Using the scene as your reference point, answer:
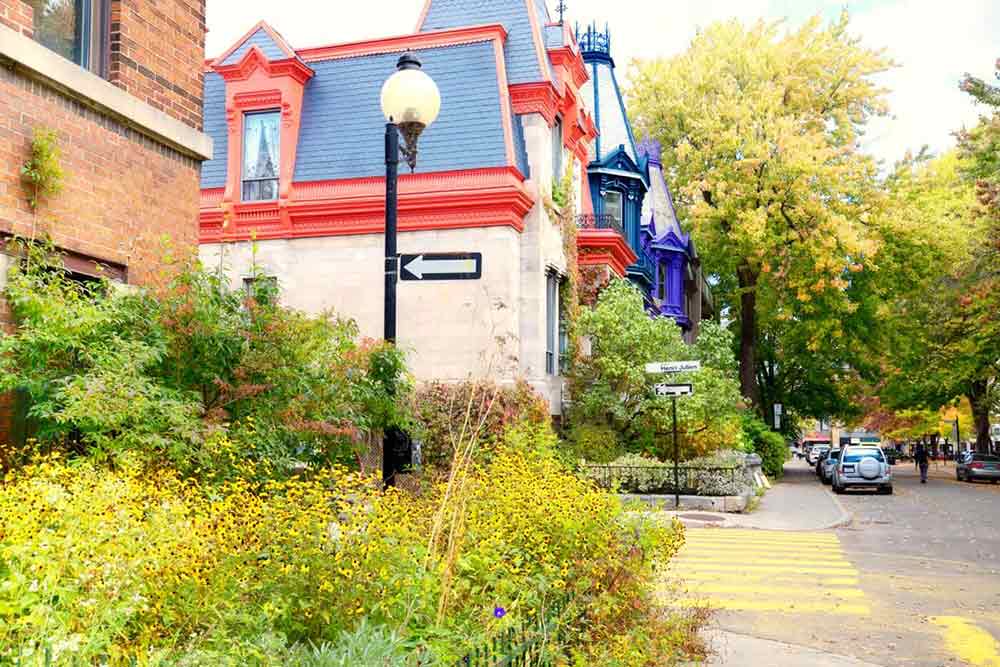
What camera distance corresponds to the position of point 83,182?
8445 millimetres

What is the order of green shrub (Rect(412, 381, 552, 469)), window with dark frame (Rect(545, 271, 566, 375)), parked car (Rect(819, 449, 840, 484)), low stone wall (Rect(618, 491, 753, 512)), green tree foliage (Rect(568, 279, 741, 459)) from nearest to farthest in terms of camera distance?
green shrub (Rect(412, 381, 552, 469)) < low stone wall (Rect(618, 491, 753, 512)) < window with dark frame (Rect(545, 271, 566, 375)) < green tree foliage (Rect(568, 279, 741, 459)) < parked car (Rect(819, 449, 840, 484))

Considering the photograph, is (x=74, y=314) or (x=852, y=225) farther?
(x=852, y=225)

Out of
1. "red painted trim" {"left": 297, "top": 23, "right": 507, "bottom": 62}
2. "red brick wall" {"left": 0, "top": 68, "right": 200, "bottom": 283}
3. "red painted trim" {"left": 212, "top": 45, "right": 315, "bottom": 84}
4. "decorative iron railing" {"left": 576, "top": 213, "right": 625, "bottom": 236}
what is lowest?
"red brick wall" {"left": 0, "top": 68, "right": 200, "bottom": 283}

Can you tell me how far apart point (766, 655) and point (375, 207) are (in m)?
16.2

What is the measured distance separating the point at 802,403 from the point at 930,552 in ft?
130

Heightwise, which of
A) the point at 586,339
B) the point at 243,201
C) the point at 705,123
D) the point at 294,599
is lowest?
the point at 294,599

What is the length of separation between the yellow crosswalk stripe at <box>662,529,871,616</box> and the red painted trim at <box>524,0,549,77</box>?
1133 cm

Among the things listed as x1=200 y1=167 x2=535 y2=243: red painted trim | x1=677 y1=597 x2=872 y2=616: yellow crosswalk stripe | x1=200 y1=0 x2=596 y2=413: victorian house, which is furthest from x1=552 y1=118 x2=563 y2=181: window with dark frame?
x1=677 y1=597 x2=872 y2=616: yellow crosswalk stripe

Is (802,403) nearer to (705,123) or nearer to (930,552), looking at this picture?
(705,123)

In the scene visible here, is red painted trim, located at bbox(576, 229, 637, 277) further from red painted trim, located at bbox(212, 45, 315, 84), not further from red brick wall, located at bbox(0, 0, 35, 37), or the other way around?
red brick wall, located at bbox(0, 0, 35, 37)

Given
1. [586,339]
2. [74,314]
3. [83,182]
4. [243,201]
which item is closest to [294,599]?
[74,314]

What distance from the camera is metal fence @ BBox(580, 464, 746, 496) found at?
22516 millimetres

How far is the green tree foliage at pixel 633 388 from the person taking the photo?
2533cm

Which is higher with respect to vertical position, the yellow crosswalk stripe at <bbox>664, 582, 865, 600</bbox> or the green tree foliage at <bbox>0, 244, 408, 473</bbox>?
the green tree foliage at <bbox>0, 244, 408, 473</bbox>
